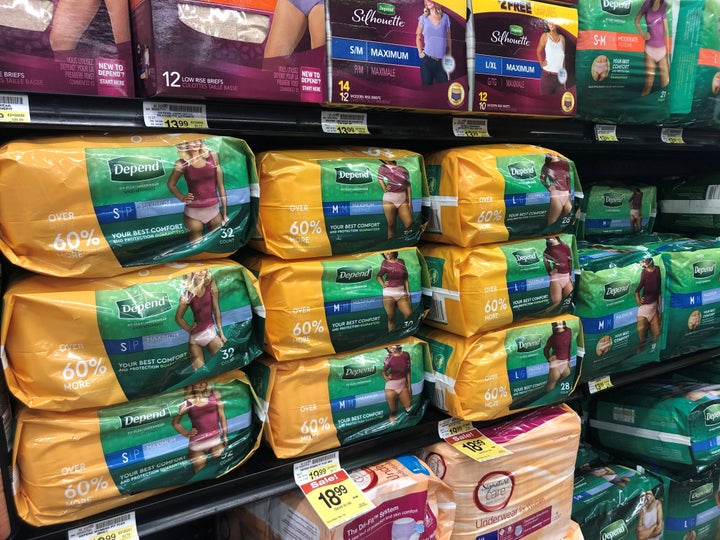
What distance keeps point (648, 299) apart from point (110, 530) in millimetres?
1575

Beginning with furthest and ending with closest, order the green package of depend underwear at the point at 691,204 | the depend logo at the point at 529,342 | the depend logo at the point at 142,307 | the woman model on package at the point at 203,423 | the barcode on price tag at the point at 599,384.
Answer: the green package of depend underwear at the point at 691,204 → the barcode on price tag at the point at 599,384 → the depend logo at the point at 529,342 → the woman model on package at the point at 203,423 → the depend logo at the point at 142,307

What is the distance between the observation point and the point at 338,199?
3.91 ft

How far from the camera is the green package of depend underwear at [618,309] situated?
160 cm

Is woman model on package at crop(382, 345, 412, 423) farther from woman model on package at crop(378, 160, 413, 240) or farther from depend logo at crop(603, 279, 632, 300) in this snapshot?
depend logo at crop(603, 279, 632, 300)

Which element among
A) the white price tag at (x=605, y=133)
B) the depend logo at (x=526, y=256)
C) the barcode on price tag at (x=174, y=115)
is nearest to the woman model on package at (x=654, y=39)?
the white price tag at (x=605, y=133)

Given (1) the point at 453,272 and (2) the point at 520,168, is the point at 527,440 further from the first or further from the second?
(2) the point at 520,168

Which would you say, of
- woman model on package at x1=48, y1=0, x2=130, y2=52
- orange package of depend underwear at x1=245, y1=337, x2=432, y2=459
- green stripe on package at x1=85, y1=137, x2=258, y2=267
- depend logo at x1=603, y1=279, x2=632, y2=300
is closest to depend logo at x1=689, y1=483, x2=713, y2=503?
depend logo at x1=603, y1=279, x2=632, y2=300

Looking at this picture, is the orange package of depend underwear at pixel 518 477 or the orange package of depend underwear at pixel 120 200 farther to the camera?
the orange package of depend underwear at pixel 518 477

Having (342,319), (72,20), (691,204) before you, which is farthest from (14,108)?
(691,204)

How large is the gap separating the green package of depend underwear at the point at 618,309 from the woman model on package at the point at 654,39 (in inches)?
20.3

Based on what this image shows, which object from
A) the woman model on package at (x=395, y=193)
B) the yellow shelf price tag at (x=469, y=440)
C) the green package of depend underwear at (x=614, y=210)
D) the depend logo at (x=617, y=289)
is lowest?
the yellow shelf price tag at (x=469, y=440)

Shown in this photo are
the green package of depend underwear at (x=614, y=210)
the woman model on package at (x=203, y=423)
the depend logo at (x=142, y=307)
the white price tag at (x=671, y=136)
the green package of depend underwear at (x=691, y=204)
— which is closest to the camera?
the depend logo at (x=142, y=307)

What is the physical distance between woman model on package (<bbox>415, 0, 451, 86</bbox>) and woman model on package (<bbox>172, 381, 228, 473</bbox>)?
824 mm

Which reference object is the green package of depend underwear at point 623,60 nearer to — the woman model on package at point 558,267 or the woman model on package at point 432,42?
the woman model on package at point 558,267
